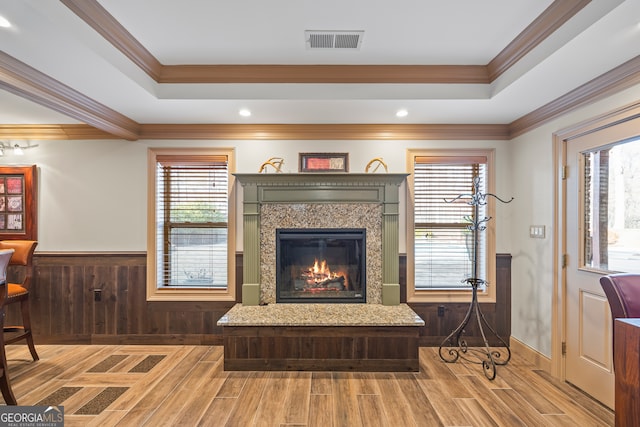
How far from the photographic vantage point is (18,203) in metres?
3.75

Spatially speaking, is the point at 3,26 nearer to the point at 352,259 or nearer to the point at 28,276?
the point at 28,276

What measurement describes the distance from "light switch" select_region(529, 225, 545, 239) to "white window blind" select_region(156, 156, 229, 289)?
310 cm

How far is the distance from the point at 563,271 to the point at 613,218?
2.02 ft

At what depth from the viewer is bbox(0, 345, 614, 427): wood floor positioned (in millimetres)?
2314

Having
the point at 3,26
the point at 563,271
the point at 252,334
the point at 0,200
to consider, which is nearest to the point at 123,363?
the point at 252,334

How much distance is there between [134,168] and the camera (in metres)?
3.76

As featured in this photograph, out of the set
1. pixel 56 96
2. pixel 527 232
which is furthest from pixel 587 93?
pixel 56 96

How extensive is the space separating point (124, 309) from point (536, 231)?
4257 mm

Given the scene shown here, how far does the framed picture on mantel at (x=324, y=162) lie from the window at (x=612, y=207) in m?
2.08

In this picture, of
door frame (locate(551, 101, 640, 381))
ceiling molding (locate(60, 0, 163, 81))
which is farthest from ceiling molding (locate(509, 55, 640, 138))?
ceiling molding (locate(60, 0, 163, 81))

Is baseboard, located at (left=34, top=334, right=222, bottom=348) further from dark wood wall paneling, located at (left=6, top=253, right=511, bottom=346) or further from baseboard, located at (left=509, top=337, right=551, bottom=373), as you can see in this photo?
baseboard, located at (left=509, top=337, right=551, bottom=373)

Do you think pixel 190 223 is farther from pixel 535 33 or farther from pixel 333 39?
pixel 535 33

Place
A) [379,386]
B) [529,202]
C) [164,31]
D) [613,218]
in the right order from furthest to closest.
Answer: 1. [529,202]
2. [379,386]
3. [613,218]
4. [164,31]

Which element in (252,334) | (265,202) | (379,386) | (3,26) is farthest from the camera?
(265,202)
